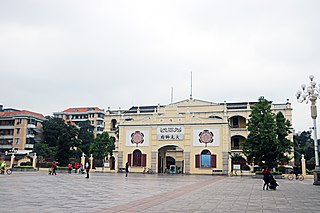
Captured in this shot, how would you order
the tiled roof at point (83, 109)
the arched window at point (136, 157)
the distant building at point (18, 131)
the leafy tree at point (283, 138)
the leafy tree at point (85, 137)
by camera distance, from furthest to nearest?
the tiled roof at point (83, 109) < the leafy tree at point (85, 137) < the distant building at point (18, 131) < the arched window at point (136, 157) < the leafy tree at point (283, 138)

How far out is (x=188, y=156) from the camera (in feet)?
124

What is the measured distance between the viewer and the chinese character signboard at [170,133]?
38191 mm

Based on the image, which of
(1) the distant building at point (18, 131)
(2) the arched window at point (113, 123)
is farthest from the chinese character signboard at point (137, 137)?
(1) the distant building at point (18, 131)

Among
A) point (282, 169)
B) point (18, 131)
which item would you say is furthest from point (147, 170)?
point (18, 131)

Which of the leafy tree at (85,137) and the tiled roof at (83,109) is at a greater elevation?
the tiled roof at (83,109)

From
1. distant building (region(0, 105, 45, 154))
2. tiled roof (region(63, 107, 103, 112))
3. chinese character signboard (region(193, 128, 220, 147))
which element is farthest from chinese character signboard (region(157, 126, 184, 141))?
tiled roof (region(63, 107, 103, 112))

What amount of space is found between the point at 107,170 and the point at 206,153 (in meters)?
13.5

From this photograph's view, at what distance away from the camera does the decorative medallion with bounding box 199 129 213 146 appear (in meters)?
37.2

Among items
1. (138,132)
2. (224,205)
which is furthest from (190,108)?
(224,205)

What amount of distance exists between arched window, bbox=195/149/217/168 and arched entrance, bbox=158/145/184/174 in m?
4.00

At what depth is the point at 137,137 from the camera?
40.0 metres

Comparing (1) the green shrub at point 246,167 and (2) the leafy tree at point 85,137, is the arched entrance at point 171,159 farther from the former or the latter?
(2) the leafy tree at point 85,137

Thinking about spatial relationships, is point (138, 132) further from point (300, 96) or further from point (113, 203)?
point (113, 203)

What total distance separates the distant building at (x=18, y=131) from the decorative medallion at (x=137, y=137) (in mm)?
30013
